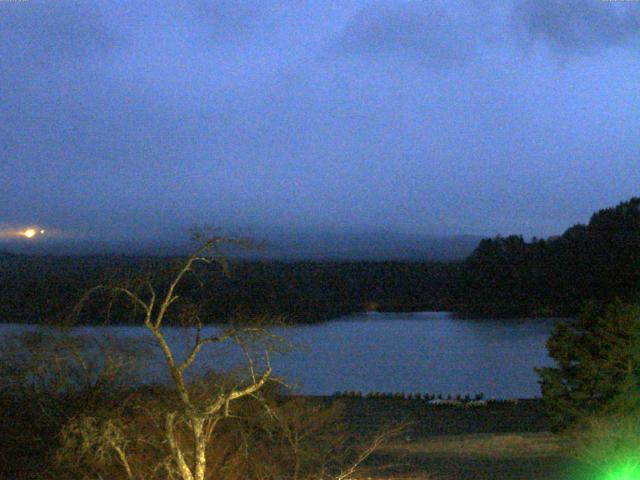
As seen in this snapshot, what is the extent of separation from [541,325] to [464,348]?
8.31 metres

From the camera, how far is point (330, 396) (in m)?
25.1

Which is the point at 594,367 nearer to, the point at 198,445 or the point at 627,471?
the point at 627,471

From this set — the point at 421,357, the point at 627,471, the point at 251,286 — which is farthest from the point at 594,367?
the point at 251,286

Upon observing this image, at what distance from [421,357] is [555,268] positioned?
17669 millimetres

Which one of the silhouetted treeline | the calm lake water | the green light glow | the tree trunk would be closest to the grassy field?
the green light glow

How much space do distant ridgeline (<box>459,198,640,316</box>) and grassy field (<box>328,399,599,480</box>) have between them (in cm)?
1912

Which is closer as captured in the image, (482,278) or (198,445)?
(198,445)

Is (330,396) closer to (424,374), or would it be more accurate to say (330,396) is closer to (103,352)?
(424,374)

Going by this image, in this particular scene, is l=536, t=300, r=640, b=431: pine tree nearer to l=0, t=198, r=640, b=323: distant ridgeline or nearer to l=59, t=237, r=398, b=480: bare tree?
l=59, t=237, r=398, b=480: bare tree

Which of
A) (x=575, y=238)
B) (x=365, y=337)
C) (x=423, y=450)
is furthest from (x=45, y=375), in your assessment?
(x=575, y=238)

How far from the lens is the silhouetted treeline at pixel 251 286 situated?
11.9 metres

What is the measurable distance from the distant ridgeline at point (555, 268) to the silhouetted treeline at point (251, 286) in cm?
253

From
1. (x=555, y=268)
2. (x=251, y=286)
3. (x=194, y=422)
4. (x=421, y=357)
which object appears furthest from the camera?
(x=555, y=268)

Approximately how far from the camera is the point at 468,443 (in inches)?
687
